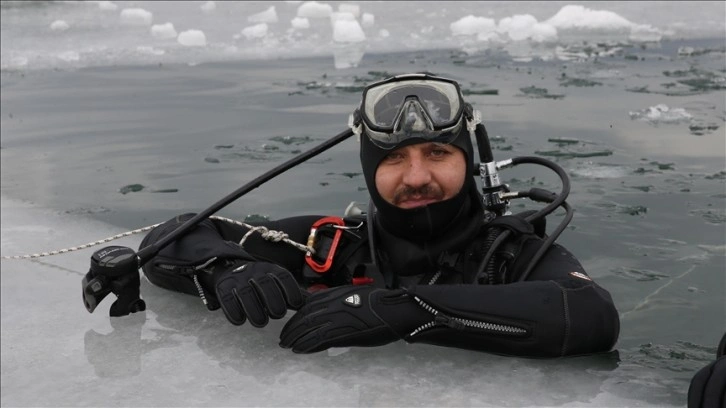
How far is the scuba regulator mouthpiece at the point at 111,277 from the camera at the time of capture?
290 cm

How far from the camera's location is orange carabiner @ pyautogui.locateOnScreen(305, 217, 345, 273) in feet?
10.4

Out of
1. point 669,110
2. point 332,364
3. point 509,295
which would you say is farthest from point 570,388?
point 669,110

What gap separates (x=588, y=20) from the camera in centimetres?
1208

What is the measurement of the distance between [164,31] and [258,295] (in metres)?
11.1

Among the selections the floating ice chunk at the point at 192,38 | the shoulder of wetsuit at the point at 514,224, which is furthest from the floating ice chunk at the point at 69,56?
the shoulder of wetsuit at the point at 514,224

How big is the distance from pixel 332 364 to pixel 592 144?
133 inches

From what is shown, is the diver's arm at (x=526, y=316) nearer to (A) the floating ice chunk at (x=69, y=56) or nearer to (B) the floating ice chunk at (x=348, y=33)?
(A) the floating ice chunk at (x=69, y=56)

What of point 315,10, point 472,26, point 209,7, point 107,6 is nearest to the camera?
point 472,26

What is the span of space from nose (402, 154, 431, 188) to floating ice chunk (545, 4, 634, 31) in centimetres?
984

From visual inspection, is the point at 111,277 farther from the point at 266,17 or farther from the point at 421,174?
the point at 266,17

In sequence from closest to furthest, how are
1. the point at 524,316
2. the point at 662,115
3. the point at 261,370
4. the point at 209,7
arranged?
the point at 524,316
the point at 261,370
the point at 662,115
the point at 209,7

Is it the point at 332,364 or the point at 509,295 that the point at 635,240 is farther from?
the point at 332,364

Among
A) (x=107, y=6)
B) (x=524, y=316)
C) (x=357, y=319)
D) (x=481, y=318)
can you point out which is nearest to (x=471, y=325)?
(x=481, y=318)

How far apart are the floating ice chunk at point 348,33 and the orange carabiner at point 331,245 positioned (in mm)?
9011
